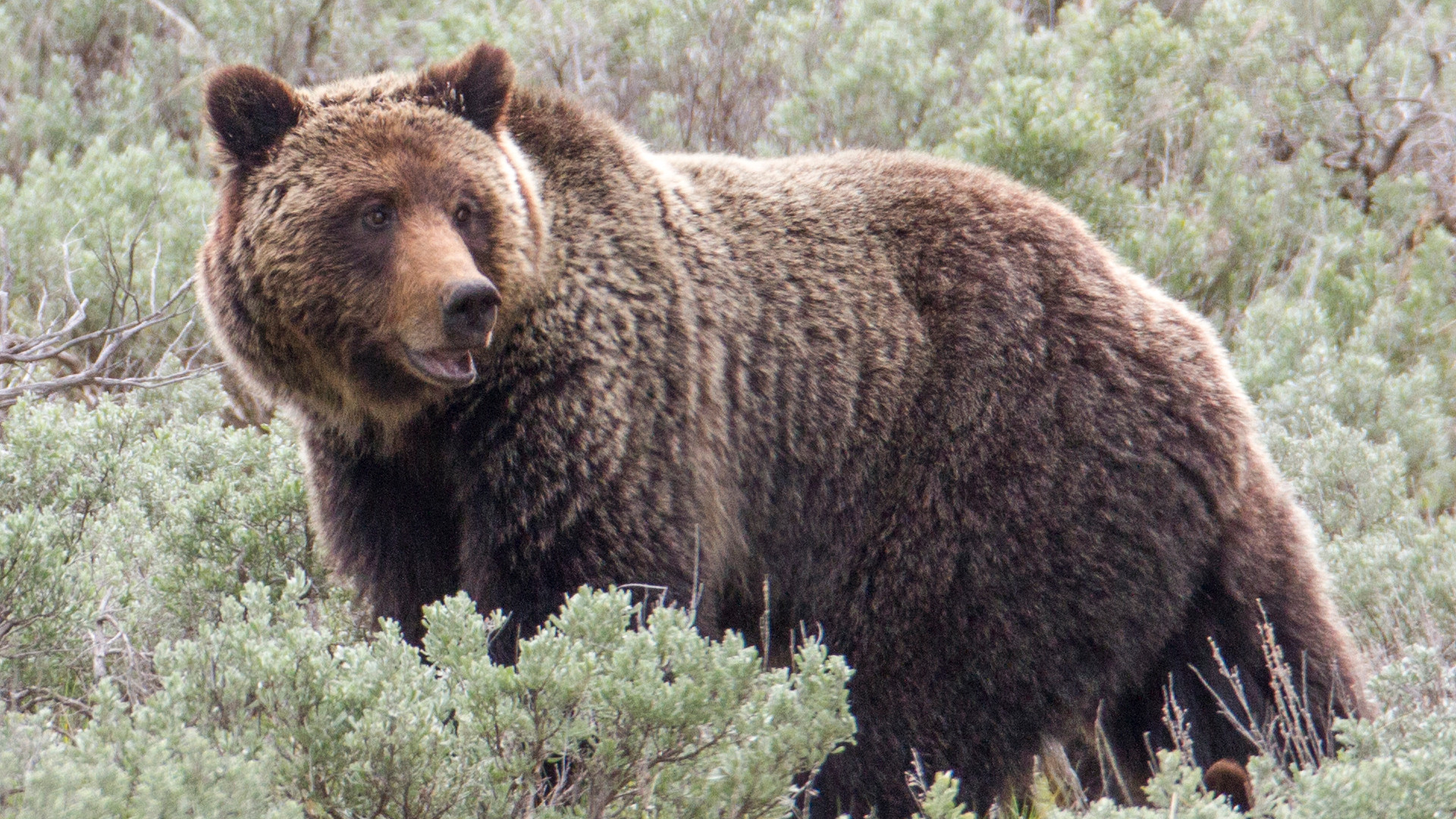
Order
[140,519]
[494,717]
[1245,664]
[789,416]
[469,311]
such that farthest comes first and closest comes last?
[140,519] → [789,416] → [1245,664] → [469,311] → [494,717]

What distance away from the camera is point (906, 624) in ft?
13.5

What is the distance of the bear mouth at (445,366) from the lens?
133 inches

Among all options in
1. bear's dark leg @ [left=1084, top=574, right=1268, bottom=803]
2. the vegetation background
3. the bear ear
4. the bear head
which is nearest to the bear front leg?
the bear head

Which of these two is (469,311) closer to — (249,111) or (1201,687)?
(249,111)

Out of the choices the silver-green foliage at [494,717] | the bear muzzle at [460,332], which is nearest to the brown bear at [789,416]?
the bear muzzle at [460,332]

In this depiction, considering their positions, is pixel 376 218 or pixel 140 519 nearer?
pixel 376 218

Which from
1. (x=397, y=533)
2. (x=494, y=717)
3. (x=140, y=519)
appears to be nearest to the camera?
(x=494, y=717)

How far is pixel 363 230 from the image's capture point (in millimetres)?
3543

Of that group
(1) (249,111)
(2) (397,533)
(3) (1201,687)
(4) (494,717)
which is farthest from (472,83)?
(3) (1201,687)

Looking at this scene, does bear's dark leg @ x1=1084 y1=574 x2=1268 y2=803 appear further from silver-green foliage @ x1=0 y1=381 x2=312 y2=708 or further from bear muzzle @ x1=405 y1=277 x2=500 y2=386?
silver-green foliage @ x1=0 y1=381 x2=312 y2=708

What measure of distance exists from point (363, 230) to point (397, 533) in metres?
0.86

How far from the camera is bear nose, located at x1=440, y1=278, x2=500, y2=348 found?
3262mm

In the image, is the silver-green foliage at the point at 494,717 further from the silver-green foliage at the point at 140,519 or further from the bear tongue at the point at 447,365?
the silver-green foliage at the point at 140,519

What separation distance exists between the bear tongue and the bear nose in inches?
3.0
